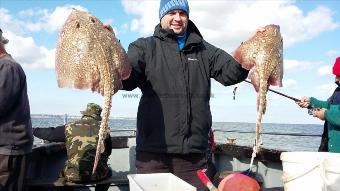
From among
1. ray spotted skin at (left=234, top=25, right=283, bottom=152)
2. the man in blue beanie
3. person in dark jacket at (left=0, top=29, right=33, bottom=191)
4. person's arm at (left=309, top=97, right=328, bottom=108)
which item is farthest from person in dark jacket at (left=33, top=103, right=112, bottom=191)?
person's arm at (left=309, top=97, right=328, bottom=108)

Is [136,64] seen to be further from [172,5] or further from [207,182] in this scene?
[207,182]

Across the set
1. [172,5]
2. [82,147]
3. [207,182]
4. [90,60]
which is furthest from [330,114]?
[90,60]

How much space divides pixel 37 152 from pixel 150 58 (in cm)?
396

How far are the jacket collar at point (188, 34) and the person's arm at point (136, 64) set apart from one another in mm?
198

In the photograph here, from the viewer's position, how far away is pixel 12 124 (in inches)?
165

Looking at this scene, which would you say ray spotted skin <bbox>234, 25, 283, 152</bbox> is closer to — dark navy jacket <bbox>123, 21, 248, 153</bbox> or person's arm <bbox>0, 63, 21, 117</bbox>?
dark navy jacket <bbox>123, 21, 248, 153</bbox>

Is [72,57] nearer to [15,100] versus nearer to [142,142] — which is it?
[142,142]

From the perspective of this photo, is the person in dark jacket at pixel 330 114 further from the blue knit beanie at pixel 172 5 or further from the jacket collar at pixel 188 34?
the blue knit beanie at pixel 172 5

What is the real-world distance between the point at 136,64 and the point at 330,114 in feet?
9.75

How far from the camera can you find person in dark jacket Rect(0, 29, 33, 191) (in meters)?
4.09

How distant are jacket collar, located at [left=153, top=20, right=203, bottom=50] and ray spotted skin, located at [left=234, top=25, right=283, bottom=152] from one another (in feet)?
2.04

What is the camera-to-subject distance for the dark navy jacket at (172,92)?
3.29m

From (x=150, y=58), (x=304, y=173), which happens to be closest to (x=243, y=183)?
(x=304, y=173)

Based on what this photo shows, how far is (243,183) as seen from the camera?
2.15 metres
